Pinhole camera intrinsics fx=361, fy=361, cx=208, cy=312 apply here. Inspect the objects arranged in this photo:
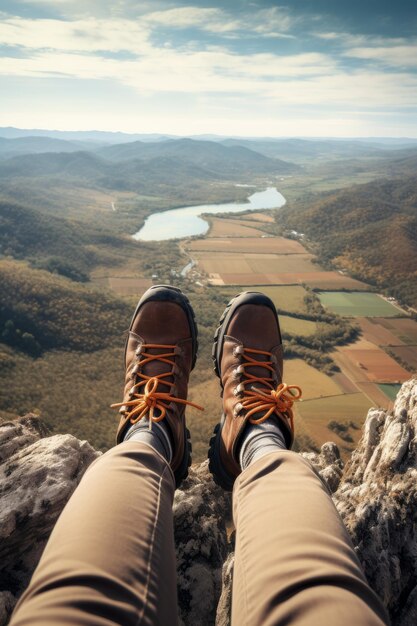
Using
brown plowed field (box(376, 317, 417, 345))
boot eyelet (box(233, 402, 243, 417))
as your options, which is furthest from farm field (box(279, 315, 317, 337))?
boot eyelet (box(233, 402, 243, 417))

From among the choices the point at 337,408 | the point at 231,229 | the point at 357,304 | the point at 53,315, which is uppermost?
the point at 231,229

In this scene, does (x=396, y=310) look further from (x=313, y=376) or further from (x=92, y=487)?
(x=92, y=487)

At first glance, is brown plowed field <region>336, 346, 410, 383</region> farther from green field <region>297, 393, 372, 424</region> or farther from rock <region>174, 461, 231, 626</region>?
rock <region>174, 461, 231, 626</region>

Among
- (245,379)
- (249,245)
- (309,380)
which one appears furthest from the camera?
Answer: (249,245)

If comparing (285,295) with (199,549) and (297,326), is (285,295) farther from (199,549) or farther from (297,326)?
(199,549)

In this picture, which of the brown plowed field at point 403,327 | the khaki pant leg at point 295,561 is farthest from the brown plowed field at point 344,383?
the khaki pant leg at point 295,561

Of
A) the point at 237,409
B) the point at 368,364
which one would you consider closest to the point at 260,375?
the point at 237,409

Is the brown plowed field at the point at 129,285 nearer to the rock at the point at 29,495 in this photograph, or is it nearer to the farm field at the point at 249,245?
the farm field at the point at 249,245

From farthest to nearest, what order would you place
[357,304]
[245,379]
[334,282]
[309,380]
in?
[334,282]
[357,304]
[309,380]
[245,379]
